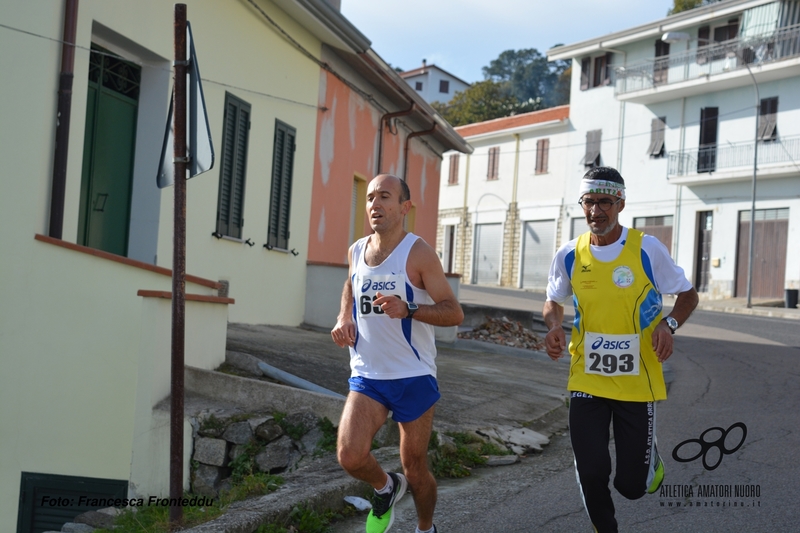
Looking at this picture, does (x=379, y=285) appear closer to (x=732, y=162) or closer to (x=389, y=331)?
(x=389, y=331)

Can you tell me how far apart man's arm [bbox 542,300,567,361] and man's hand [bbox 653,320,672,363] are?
1.43 ft

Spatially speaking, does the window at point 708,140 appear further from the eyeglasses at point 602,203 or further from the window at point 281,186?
the eyeglasses at point 602,203

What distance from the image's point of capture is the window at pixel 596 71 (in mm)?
40875

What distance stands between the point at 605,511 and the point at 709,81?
3428 cm

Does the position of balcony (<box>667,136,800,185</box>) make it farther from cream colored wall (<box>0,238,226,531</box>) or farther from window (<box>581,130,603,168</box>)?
cream colored wall (<box>0,238,226,531</box>)

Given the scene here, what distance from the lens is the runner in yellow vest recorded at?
14.4ft

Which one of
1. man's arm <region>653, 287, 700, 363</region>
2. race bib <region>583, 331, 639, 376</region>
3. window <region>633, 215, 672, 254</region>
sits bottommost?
race bib <region>583, 331, 639, 376</region>

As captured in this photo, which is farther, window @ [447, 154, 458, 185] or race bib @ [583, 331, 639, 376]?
window @ [447, 154, 458, 185]

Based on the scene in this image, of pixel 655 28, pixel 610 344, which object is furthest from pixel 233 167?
pixel 655 28

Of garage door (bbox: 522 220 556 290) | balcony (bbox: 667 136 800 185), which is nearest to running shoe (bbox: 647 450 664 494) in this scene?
balcony (bbox: 667 136 800 185)

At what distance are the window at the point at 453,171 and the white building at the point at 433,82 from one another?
3066 centimetres

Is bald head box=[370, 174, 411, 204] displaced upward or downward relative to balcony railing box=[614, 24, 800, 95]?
downward

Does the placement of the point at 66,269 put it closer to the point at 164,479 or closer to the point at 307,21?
the point at 164,479

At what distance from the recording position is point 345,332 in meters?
4.59
